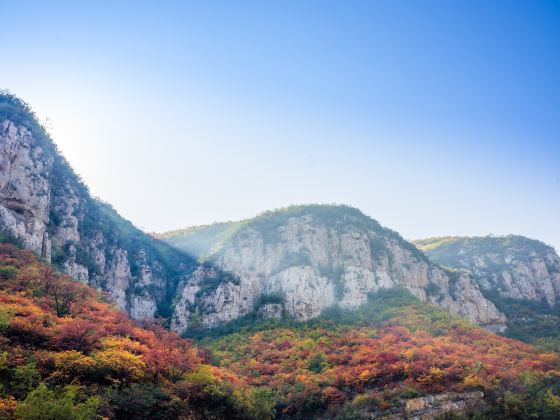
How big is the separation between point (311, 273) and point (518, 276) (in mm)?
60631

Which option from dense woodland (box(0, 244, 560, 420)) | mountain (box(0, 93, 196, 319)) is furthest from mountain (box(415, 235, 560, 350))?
mountain (box(0, 93, 196, 319))

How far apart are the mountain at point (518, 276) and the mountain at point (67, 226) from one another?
7659 centimetres

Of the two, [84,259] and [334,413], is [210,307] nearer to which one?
[84,259]

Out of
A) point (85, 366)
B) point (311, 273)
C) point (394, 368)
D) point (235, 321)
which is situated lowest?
point (394, 368)

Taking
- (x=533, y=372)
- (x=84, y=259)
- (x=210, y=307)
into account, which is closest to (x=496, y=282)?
(x=533, y=372)

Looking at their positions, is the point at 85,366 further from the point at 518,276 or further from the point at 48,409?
the point at 518,276

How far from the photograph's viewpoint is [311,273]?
8650cm

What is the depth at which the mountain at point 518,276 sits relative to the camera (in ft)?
293

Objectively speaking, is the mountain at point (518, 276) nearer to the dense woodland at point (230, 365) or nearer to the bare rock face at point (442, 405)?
the dense woodland at point (230, 365)

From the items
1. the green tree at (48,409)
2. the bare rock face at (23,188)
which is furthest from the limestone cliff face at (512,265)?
the green tree at (48,409)

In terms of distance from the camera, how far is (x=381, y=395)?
4362cm

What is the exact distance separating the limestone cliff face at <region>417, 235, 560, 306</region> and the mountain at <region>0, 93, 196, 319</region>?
79.7 meters

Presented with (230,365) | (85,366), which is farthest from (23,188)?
(85,366)

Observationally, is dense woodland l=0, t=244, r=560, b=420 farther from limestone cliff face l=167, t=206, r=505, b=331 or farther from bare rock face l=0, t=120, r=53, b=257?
limestone cliff face l=167, t=206, r=505, b=331
